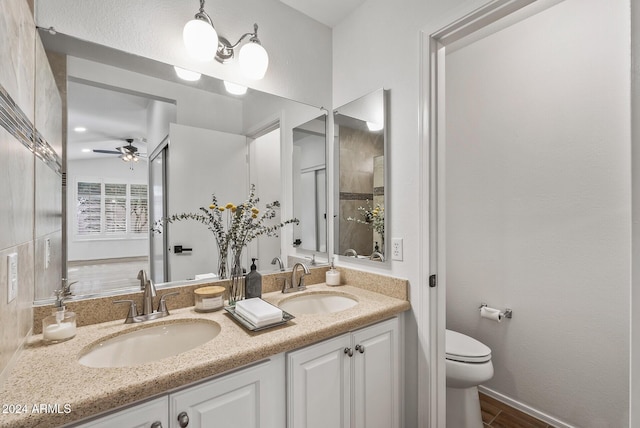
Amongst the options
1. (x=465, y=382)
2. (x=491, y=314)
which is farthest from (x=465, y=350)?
(x=491, y=314)

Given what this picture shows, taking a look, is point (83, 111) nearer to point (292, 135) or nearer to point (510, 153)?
point (292, 135)

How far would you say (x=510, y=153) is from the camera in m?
1.98

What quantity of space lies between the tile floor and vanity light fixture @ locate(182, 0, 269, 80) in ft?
8.13

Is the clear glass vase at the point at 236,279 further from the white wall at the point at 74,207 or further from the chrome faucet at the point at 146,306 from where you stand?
the white wall at the point at 74,207

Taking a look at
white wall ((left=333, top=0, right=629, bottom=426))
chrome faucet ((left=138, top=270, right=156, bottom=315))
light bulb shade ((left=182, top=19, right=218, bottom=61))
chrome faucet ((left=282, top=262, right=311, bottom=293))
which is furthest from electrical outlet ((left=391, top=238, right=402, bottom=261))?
light bulb shade ((left=182, top=19, right=218, bottom=61))

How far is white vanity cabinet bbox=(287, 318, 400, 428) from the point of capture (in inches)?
42.1

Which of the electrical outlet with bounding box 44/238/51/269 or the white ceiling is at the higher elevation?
the white ceiling

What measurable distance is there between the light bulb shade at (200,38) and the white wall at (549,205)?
1.83 meters

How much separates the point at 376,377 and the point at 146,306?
1.02 m

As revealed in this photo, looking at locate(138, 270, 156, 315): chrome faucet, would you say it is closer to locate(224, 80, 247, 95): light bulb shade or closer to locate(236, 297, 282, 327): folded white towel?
locate(236, 297, 282, 327): folded white towel

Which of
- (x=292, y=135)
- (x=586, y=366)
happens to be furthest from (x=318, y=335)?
(x=586, y=366)

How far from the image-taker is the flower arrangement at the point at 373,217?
160 centimetres

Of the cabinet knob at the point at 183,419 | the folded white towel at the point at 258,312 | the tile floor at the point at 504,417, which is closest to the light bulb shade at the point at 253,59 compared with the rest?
the folded white towel at the point at 258,312

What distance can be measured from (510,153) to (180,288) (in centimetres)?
215
